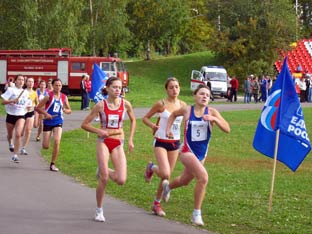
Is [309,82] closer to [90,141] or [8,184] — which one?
[90,141]

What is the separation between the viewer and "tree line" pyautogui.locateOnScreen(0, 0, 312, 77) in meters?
57.8

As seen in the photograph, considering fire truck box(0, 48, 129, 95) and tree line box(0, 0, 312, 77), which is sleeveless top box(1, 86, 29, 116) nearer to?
fire truck box(0, 48, 129, 95)

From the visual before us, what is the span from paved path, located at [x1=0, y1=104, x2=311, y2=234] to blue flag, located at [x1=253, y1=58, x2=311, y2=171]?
2.08 meters

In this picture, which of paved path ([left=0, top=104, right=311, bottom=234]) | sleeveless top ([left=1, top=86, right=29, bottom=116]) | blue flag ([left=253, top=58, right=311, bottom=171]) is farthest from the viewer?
sleeveless top ([left=1, top=86, right=29, bottom=116])

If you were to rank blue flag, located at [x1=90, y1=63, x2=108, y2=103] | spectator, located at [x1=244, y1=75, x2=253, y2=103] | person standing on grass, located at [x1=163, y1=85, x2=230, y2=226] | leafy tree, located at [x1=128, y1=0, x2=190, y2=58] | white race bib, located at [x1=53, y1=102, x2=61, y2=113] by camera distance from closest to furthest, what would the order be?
1. person standing on grass, located at [x1=163, y1=85, x2=230, y2=226]
2. white race bib, located at [x1=53, y1=102, x2=61, y2=113]
3. blue flag, located at [x1=90, y1=63, x2=108, y2=103]
4. spectator, located at [x1=244, y1=75, x2=253, y2=103]
5. leafy tree, located at [x1=128, y1=0, x2=190, y2=58]

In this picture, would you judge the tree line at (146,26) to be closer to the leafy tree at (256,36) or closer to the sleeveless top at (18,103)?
the leafy tree at (256,36)

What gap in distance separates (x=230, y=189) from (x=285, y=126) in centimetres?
244

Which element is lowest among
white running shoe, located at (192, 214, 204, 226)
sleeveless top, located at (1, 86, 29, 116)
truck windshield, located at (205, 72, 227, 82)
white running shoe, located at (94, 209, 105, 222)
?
white running shoe, located at (94, 209, 105, 222)

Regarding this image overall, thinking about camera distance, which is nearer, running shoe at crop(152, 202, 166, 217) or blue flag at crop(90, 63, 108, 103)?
running shoe at crop(152, 202, 166, 217)

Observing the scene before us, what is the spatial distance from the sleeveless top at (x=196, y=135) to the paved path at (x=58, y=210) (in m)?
0.94

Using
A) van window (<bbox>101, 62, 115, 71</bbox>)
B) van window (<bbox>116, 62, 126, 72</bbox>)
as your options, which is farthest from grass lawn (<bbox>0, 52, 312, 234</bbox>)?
van window (<bbox>116, 62, 126, 72</bbox>)

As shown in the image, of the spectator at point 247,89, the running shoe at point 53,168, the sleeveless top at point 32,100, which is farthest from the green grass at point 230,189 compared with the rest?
the spectator at point 247,89

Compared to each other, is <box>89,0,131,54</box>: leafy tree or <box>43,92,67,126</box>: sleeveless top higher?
<box>89,0,131,54</box>: leafy tree

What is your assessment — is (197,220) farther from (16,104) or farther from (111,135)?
(16,104)
